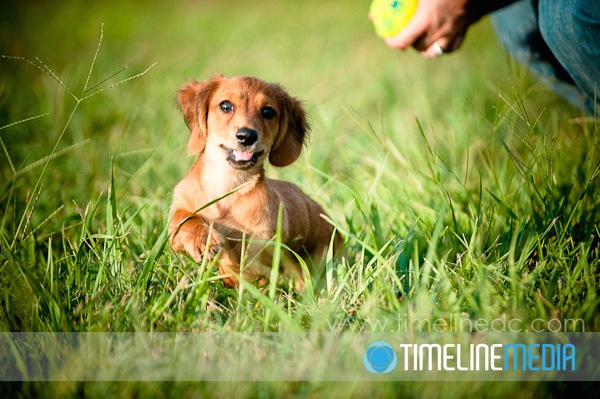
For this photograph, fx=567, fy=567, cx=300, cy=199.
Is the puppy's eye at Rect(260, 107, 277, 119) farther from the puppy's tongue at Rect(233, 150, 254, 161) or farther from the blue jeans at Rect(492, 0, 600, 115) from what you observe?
the blue jeans at Rect(492, 0, 600, 115)

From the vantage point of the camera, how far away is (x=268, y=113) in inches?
92.8

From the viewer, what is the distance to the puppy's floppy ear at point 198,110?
93.4 inches

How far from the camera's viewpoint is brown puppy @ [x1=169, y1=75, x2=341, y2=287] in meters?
2.16

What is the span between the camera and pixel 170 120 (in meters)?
4.38

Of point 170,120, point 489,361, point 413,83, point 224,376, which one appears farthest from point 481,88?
point 224,376

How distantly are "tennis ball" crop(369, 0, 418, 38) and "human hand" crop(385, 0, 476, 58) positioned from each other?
26 millimetres

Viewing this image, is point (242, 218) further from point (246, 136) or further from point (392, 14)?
point (392, 14)

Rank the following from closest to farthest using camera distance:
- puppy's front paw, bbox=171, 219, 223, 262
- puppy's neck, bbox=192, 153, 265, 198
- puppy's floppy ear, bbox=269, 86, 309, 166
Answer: puppy's front paw, bbox=171, 219, 223, 262 → puppy's neck, bbox=192, 153, 265, 198 → puppy's floppy ear, bbox=269, 86, 309, 166

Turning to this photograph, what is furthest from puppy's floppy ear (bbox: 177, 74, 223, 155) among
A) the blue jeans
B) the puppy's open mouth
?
the blue jeans

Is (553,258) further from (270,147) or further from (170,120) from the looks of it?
(170,120)

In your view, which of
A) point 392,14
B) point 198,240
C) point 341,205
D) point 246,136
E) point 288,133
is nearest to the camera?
point 198,240

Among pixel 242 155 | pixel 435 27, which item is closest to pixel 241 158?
pixel 242 155

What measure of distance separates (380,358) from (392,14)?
6.06 ft

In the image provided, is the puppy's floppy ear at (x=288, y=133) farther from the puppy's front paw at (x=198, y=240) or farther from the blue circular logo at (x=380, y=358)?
the blue circular logo at (x=380, y=358)
